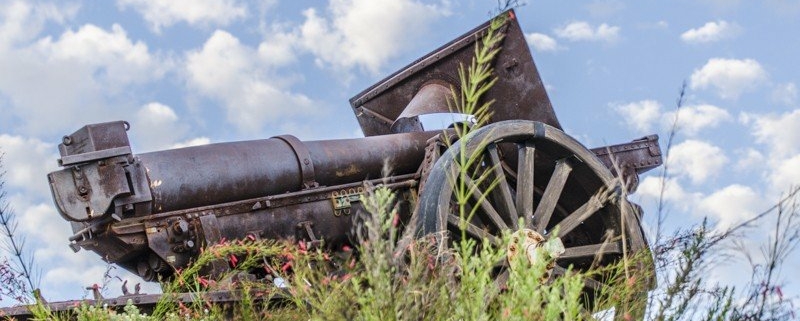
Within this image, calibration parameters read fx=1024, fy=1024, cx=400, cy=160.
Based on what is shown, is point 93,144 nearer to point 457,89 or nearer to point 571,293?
point 457,89

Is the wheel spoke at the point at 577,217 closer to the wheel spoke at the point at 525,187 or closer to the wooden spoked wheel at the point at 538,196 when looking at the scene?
the wooden spoked wheel at the point at 538,196

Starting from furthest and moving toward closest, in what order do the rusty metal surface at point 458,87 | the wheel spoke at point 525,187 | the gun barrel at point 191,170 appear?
the rusty metal surface at point 458,87 → the wheel spoke at point 525,187 → the gun barrel at point 191,170

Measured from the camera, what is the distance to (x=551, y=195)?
22.8 ft

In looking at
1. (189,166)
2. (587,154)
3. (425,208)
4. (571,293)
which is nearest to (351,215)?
(425,208)

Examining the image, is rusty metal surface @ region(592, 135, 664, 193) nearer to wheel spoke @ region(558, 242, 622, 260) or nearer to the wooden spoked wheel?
the wooden spoked wheel

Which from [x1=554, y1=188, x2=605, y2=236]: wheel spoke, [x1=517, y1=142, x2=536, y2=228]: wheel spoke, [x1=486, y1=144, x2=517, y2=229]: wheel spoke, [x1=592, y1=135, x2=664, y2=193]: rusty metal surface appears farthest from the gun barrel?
[x1=592, y1=135, x2=664, y2=193]: rusty metal surface

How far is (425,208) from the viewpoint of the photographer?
20.5 feet

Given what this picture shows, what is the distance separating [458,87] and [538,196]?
3.65 ft

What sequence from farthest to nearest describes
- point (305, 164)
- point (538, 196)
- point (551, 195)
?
point (538, 196) → point (551, 195) → point (305, 164)

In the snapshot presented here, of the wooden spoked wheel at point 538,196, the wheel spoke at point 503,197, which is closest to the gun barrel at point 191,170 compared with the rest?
the wooden spoked wheel at point 538,196

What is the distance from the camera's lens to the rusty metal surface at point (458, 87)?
7.65m

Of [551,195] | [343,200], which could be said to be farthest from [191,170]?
[551,195]

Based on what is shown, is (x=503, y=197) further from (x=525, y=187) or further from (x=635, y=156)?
(x=635, y=156)

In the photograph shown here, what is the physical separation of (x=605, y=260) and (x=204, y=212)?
123 inches
